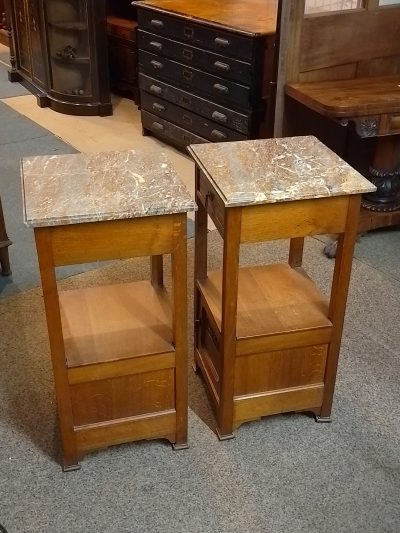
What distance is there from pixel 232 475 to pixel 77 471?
0.41m

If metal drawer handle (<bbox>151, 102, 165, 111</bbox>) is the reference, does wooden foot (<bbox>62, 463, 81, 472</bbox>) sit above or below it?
below

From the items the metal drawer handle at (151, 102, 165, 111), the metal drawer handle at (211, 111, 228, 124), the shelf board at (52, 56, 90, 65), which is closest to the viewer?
the metal drawer handle at (211, 111, 228, 124)

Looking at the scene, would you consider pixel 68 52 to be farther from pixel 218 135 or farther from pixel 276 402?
pixel 276 402

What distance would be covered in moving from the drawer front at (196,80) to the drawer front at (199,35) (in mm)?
140

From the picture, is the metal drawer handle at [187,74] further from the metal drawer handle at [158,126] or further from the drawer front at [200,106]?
the metal drawer handle at [158,126]

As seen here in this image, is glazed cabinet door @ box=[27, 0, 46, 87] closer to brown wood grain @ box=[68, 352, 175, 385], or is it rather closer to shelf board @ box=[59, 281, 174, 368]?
shelf board @ box=[59, 281, 174, 368]

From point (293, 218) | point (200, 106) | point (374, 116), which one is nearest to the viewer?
point (293, 218)

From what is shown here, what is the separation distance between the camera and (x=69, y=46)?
4426 millimetres

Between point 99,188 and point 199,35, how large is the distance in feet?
6.79

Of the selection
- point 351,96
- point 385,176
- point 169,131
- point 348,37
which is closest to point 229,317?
point 351,96

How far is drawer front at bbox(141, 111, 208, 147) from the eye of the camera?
3.68 metres

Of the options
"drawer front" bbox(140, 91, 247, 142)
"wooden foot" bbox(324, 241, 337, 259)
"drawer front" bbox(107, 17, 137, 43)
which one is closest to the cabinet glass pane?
"drawer front" bbox(107, 17, 137, 43)

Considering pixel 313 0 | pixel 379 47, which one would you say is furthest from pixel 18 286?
pixel 379 47

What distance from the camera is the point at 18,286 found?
101 inches
